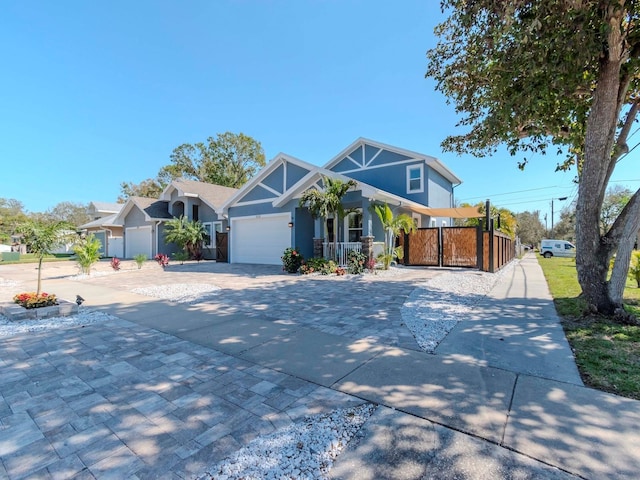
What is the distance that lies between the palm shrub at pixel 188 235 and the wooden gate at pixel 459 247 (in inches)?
614

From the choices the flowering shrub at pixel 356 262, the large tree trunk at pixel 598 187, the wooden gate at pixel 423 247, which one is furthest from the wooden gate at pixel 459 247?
the large tree trunk at pixel 598 187

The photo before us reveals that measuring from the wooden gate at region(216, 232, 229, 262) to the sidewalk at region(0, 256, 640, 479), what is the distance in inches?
580

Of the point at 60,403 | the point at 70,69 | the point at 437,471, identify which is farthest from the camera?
the point at 70,69

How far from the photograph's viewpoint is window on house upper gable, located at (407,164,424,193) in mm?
16361

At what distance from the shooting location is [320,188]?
1403 cm

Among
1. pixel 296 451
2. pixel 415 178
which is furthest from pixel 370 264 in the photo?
pixel 296 451

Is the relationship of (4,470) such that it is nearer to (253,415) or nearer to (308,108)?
(253,415)

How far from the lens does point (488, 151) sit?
1038 cm

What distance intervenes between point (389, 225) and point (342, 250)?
7.90 ft

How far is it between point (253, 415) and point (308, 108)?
19120 mm

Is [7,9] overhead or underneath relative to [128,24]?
underneath

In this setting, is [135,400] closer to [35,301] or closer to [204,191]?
[35,301]

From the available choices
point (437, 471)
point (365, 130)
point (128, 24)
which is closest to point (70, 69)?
point (128, 24)

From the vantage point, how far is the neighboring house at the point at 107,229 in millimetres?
26438
